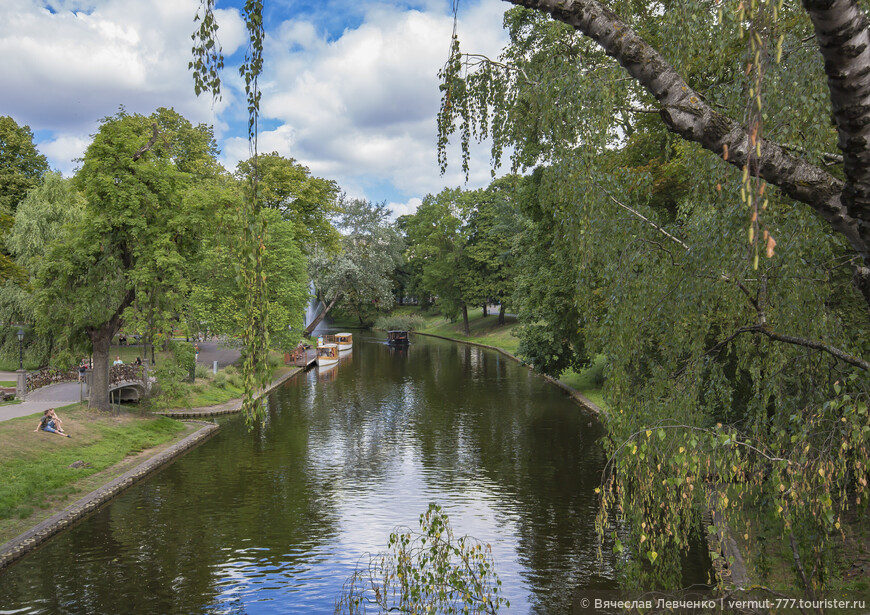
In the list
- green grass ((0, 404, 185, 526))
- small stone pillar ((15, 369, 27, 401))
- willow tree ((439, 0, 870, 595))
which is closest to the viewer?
willow tree ((439, 0, 870, 595))

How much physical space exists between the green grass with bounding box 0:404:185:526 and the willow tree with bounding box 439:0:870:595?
49.4 ft

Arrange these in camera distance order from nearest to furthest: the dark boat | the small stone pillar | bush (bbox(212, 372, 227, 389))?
1. the small stone pillar
2. bush (bbox(212, 372, 227, 389))
3. the dark boat

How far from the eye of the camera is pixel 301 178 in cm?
5069

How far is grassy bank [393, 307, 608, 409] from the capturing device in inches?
1454

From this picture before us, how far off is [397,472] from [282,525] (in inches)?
212

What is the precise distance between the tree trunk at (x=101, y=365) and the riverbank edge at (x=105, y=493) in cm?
367

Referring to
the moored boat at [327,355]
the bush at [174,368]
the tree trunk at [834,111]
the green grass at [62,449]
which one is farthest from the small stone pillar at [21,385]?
the tree trunk at [834,111]

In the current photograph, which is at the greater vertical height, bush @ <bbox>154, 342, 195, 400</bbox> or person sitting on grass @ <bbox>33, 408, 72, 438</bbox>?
bush @ <bbox>154, 342, 195, 400</bbox>

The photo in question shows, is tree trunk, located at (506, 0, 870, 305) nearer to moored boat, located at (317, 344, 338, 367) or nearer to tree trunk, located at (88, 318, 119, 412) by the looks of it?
tree trunk, located at (88, 318, 119, 412)

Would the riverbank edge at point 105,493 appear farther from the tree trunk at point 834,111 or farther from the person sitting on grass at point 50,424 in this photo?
the tree trunk at point 834,111

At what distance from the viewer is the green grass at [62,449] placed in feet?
56.1

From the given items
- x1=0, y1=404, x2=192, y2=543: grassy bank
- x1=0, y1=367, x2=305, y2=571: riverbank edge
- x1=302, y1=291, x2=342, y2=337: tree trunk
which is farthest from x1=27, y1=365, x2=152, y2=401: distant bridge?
x1=302, y1=291, x2=342, y2=337: tree trunk

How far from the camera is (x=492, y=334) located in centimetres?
7262

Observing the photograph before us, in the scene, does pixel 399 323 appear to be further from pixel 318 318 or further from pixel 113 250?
pixel 113 250
